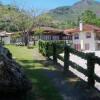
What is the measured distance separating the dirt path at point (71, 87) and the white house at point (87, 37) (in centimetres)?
6131

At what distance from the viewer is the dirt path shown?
9.42 m

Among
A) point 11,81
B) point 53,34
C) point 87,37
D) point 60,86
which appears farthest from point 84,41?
point 11,81

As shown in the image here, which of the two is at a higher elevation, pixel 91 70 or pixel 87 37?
pixel 91 70

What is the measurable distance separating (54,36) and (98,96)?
7935cm

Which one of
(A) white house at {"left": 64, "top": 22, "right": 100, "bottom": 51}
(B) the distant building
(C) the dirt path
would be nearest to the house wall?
(A) white house at {"left": 64, "top": 22, "right": 100, "bottom": 51}

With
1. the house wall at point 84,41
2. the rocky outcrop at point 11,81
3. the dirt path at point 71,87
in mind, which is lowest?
the house wall at point 84,41

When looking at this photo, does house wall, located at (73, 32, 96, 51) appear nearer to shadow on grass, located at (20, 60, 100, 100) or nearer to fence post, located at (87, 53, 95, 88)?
shadow on grass, located at (20, 60, 100, 100)

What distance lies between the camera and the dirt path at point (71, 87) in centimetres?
942

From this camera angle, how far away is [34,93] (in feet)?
31.3

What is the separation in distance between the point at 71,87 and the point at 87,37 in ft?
216

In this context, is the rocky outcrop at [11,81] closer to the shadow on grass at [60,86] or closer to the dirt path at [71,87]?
the shadow on grass at [60,86]

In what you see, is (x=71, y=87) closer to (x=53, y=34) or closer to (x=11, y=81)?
(x=11, y=81)

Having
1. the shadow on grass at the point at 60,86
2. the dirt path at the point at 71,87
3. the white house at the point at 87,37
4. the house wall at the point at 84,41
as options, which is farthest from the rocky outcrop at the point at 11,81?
the house wall at the point at 84,41

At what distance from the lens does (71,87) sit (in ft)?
35.0
